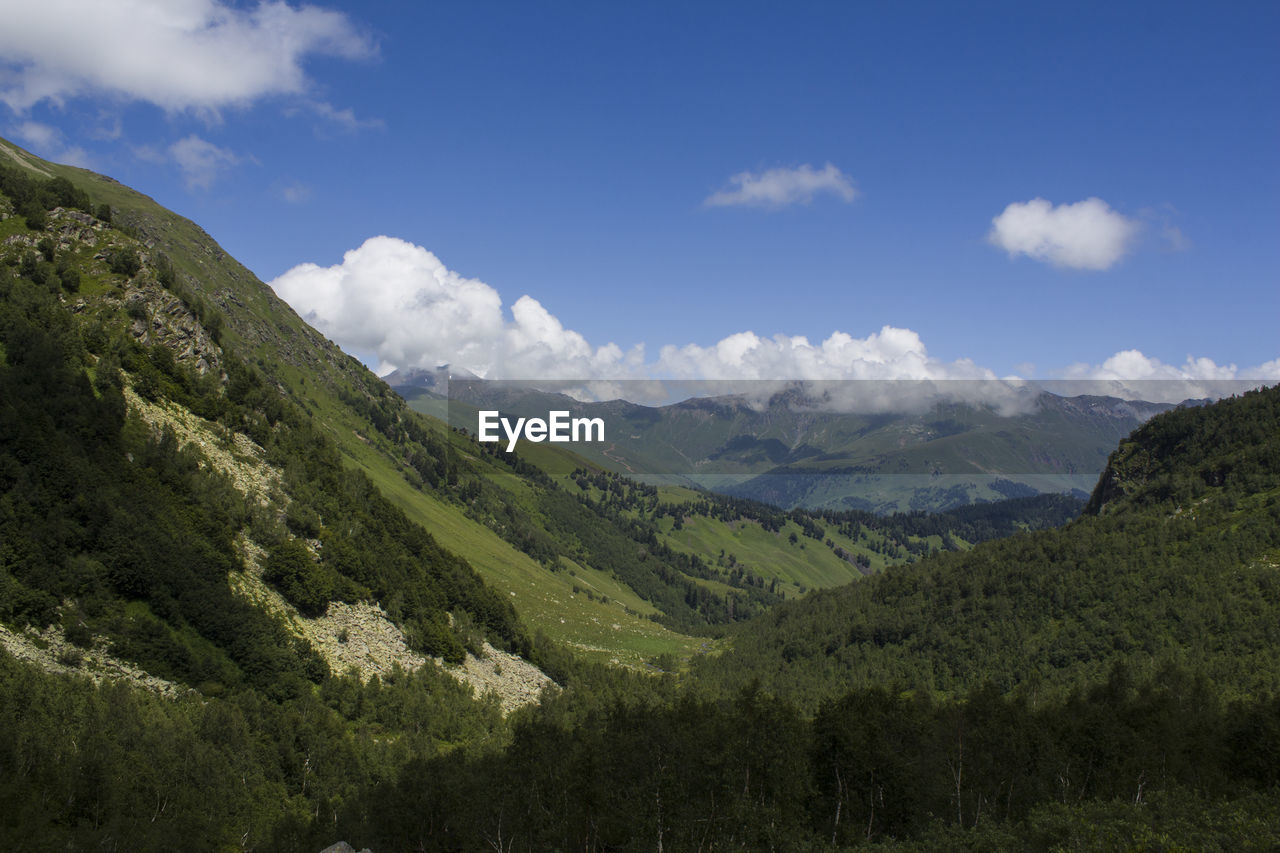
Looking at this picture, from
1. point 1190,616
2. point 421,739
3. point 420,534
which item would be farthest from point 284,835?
point 1190,616

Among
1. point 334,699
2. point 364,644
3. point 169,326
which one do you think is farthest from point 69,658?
point 169,326

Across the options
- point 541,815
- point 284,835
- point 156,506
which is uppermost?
point 156,506

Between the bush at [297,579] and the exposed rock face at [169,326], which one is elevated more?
the exposed rock face at [169,326]

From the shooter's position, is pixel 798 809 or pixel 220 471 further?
pixel 220 471

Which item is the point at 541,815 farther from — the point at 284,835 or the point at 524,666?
the point at 524,666

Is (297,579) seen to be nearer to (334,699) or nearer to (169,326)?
(334,699)

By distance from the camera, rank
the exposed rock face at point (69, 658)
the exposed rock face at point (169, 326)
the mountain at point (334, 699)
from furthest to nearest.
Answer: the exposed rock face at point (169, 326) < the exposed rock face at point (69, 658) < the mountain at point (334, 699)

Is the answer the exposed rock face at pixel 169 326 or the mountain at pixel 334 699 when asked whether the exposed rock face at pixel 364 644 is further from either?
the exposed rock face at pixel 169 326

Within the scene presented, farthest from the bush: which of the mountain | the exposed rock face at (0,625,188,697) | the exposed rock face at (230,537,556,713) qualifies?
the exposed rock face at (0,625,188,697)

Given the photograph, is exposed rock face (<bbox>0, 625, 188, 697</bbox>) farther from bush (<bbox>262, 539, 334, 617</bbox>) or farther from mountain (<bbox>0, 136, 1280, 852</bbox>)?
bush (<bbox>262, 539, 334, 617</bbox>)

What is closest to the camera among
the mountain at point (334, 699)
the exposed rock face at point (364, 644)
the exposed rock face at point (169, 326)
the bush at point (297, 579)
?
the mountain at point (334, 699)

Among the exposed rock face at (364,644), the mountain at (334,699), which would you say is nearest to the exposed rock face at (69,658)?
the mountain at (334,699)
